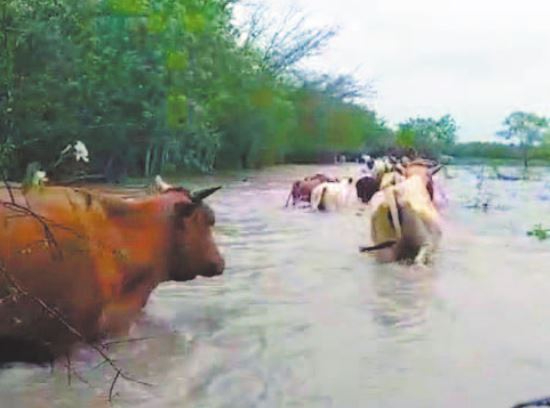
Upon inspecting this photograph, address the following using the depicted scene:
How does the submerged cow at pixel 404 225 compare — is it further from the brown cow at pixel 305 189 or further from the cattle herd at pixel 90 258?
the brown cow at pixel 305 189

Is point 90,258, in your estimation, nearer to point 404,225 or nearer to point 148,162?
point 404,225

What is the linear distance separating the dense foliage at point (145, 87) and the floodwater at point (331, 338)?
13.2 ft

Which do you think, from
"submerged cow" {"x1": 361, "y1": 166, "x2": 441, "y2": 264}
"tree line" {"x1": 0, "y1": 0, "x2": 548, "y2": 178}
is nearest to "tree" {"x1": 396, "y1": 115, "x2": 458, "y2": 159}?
"tree line" {"x1": 0, "y1": 0, "x2": 548, "y2": 178}

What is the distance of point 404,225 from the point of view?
507 inches

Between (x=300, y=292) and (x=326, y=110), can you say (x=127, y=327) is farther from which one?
(x=326, y=110)

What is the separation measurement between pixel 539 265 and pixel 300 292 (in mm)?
4165

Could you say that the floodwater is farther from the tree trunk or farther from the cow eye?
the tree trunk

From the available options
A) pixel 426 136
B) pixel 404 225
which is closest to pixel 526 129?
pixel 426 136

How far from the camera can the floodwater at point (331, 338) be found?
664 cm

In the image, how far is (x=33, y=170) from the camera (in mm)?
5188

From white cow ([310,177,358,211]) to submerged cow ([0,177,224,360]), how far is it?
49.8 feet

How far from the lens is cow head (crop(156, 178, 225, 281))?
27.2 ft

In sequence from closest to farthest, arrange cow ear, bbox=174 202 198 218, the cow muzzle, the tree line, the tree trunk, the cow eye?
cow ear, bbox=174 202 198 218 → the cow eye → the cow muzzle → the tree line → the tree trunk

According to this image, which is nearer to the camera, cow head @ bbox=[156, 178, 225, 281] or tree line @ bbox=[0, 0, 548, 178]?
cow head @ bbox=[156, 178, 225, 281]
